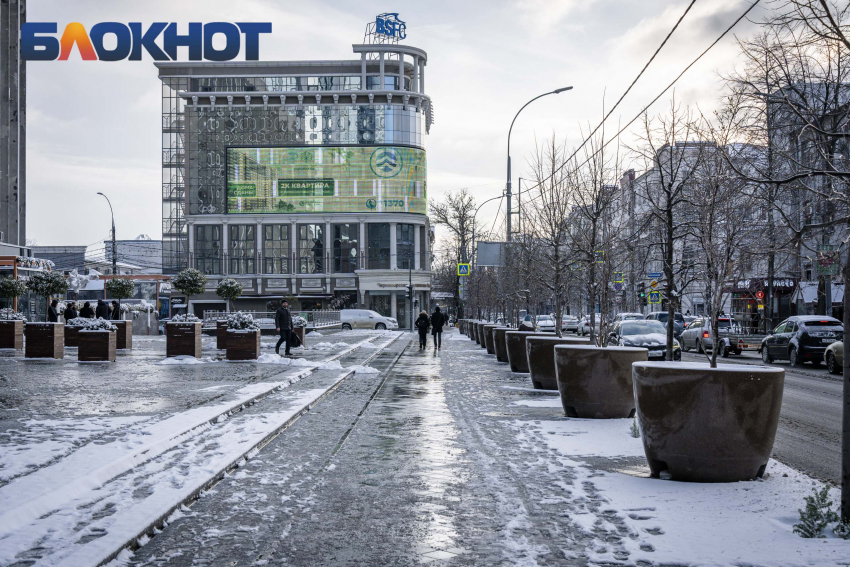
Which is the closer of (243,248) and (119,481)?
(119,481)

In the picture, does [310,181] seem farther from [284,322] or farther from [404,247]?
[284,322]

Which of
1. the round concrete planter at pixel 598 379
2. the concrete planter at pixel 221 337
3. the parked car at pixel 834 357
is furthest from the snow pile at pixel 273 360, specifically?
the parked car at pixel 834 357

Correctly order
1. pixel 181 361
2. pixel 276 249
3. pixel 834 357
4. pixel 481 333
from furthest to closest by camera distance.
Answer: pixel 276 249 → pixel 481 333 → pixel 181 361 → pixel 834 357

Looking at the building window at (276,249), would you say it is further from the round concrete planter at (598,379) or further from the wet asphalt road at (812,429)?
the round concrete planter at (598,379)

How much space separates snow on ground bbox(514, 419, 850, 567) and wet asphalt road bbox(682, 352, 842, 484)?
2.49 ft

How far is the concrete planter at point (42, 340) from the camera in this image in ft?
78.5

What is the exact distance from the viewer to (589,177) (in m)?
19.9

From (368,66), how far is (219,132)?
665 inches

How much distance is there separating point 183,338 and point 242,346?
8.01ft

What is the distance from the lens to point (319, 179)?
3351 inches

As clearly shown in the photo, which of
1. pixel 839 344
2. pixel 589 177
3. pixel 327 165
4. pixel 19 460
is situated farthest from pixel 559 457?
pixel 327 165

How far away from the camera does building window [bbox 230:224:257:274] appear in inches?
3420

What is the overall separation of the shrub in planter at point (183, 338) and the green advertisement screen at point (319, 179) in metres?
60.7

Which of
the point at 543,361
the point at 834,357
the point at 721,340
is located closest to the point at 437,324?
the point at 721,340
